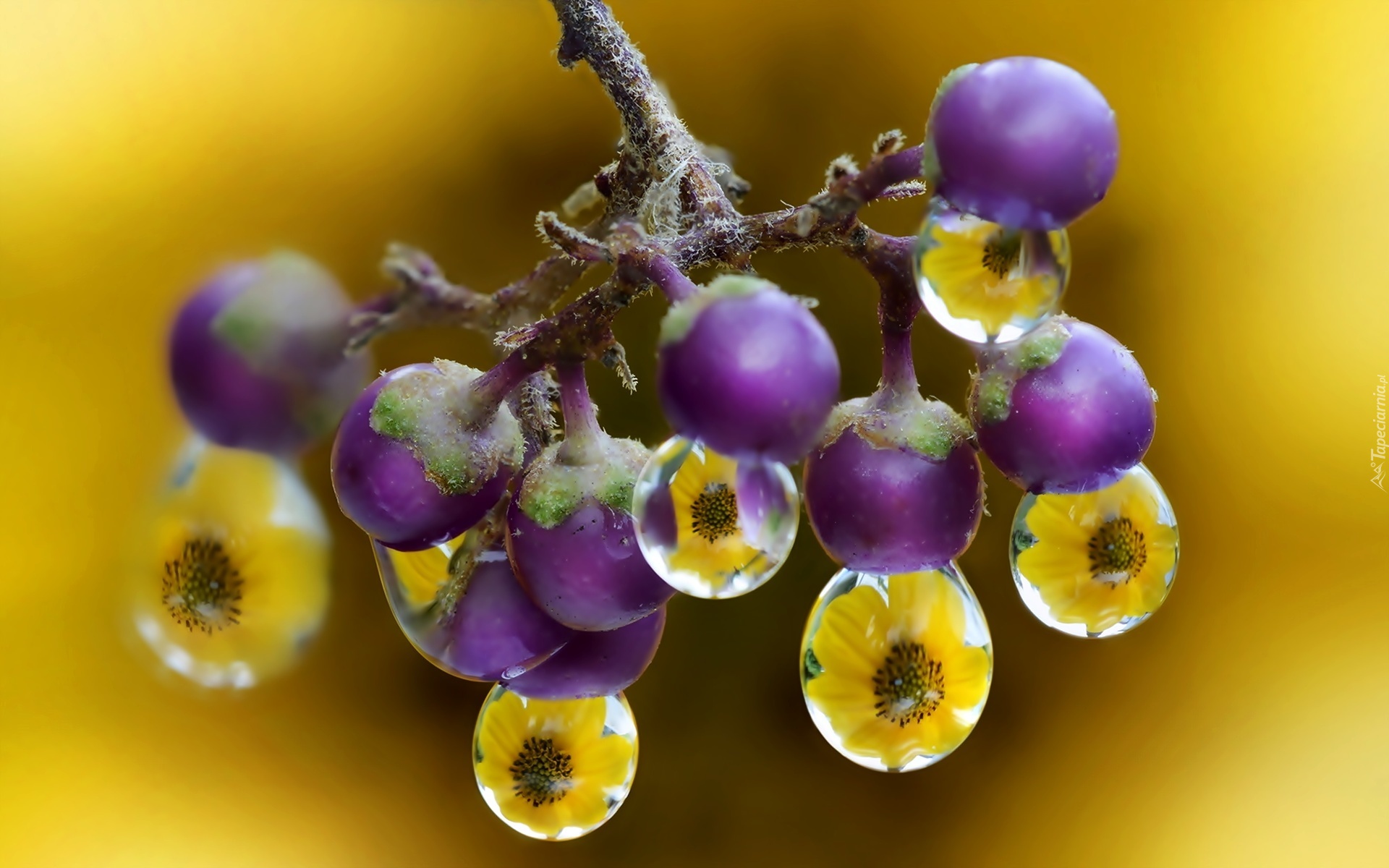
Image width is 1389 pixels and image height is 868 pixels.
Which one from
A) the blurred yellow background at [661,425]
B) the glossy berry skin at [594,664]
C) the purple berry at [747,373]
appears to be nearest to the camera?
the purple berry at [747,373]

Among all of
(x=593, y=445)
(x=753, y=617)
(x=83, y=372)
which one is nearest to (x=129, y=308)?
(x=83, y=372)

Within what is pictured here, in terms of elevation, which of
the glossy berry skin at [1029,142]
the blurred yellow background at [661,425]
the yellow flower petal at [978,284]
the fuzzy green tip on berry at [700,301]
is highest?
the glossy berry skin at [1029,142]

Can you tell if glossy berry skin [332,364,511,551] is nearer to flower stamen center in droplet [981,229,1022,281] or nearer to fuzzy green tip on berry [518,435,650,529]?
fuzzy green tip on berry [518,435,650,529]

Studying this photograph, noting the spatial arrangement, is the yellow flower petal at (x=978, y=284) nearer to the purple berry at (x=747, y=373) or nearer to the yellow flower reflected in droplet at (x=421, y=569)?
the purple berry at (x=747, y=373)

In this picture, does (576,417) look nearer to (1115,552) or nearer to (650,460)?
(650,460)

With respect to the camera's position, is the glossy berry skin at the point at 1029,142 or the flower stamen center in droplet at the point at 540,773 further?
the flower stamen center in droplet at the point at 540,773

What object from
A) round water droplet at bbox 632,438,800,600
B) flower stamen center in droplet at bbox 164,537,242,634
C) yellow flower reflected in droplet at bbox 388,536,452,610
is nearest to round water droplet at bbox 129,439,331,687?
flower stamen center in droplet at bbox 164,537,242,634

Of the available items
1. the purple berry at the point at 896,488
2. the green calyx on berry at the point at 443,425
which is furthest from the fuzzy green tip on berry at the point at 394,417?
the purple berry at the point at 896,488

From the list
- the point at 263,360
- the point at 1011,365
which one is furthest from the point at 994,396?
the point at 263,360
